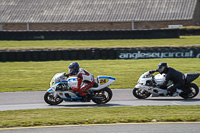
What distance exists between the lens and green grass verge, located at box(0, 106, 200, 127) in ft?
31.3

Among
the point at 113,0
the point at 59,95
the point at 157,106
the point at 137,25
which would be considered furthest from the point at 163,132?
the point at 113,0

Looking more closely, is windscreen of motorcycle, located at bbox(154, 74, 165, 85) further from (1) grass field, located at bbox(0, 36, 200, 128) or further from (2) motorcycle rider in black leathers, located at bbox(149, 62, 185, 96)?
(1) grass field, located at bbox(0, 36, 200, 128)

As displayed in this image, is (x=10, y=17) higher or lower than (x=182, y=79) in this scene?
higher

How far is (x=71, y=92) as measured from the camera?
12789mm

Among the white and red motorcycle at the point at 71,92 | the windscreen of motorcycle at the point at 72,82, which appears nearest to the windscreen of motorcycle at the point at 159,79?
the white and red motorcycle at the point at 71,92

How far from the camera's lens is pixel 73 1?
170ft

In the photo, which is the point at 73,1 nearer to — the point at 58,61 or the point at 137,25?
the point at 137,25

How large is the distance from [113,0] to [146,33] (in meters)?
18.7

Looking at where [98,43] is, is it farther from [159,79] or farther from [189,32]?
[159,79]

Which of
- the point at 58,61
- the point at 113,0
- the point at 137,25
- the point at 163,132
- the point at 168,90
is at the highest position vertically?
the point at 113,0

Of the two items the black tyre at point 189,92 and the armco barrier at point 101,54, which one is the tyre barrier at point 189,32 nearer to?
the armco barrier at point 101,54

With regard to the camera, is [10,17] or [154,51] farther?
[10,17]

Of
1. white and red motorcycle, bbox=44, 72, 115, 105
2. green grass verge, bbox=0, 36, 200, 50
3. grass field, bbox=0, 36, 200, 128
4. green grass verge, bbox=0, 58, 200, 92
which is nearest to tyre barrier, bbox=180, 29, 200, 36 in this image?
grass field, bbox=0, 36, 200, 128

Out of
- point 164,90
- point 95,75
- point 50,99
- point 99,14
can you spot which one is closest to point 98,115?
point 50,99
